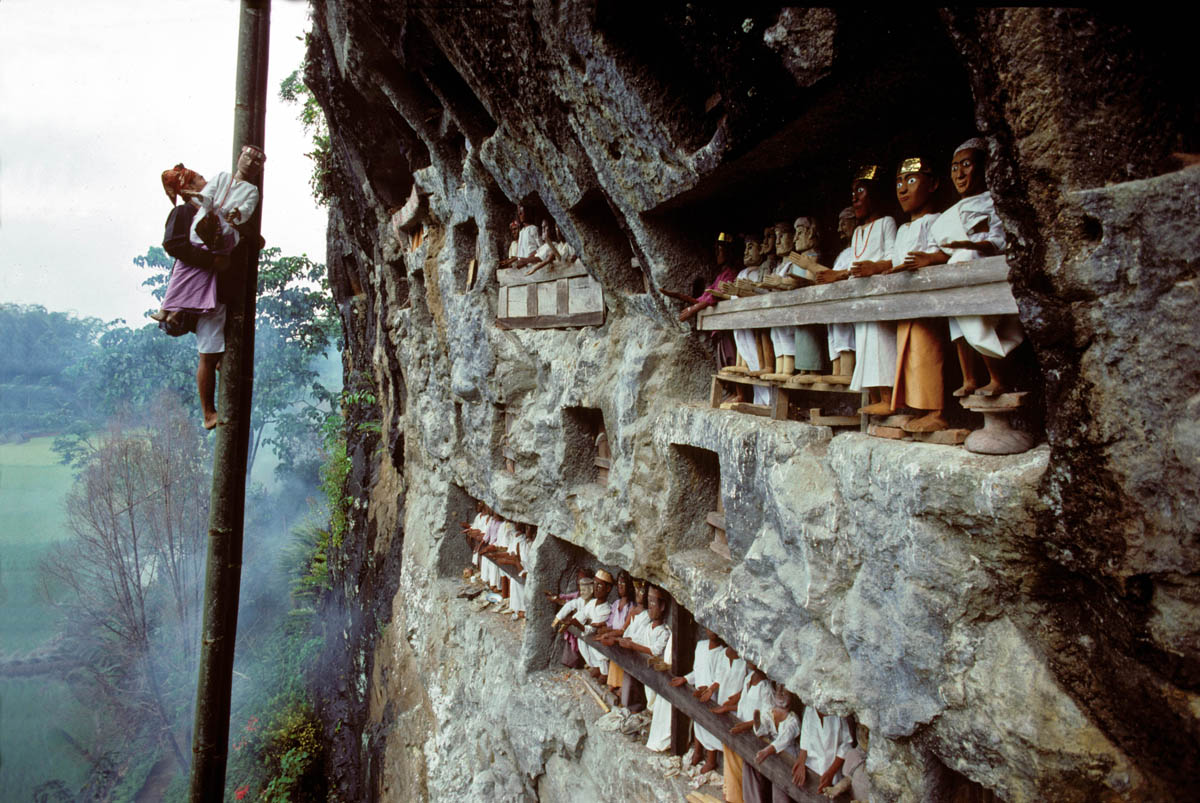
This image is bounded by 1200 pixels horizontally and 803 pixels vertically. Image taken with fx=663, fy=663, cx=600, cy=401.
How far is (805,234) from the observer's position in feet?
14.8

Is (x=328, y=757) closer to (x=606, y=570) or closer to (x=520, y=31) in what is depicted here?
(x=606, y=570)

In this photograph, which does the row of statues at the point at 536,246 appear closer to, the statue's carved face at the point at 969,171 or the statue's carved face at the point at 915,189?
the statue's carved face at the point at 915,189

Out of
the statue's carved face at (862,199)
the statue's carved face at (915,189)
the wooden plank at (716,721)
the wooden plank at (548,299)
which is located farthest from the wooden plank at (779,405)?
the wooden plank at (548,299)

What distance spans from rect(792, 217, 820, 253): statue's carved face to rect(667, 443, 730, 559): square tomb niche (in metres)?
1.84

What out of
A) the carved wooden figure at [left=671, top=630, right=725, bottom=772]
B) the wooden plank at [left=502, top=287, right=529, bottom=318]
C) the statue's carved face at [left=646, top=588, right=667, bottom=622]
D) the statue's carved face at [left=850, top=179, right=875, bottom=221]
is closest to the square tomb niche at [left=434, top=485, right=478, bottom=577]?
the wooden plank at [left=502, top=287, right=529, bottom=318]

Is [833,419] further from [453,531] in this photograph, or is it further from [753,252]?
[453,531]

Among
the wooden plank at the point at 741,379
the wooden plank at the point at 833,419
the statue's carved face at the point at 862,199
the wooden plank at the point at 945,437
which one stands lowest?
the wooden plank at the point at 945,437

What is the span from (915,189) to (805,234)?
3.00ft

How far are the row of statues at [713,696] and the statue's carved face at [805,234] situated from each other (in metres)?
2.96

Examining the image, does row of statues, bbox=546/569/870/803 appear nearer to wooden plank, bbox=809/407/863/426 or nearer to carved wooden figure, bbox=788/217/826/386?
wooden plank, bbox=809/407/863/426

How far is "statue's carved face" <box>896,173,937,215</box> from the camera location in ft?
12.0

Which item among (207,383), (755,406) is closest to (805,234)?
(755,406)

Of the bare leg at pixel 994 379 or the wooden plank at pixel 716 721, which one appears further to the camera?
the wooden plank at pixel 716 721

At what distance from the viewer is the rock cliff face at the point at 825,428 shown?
2504mm
